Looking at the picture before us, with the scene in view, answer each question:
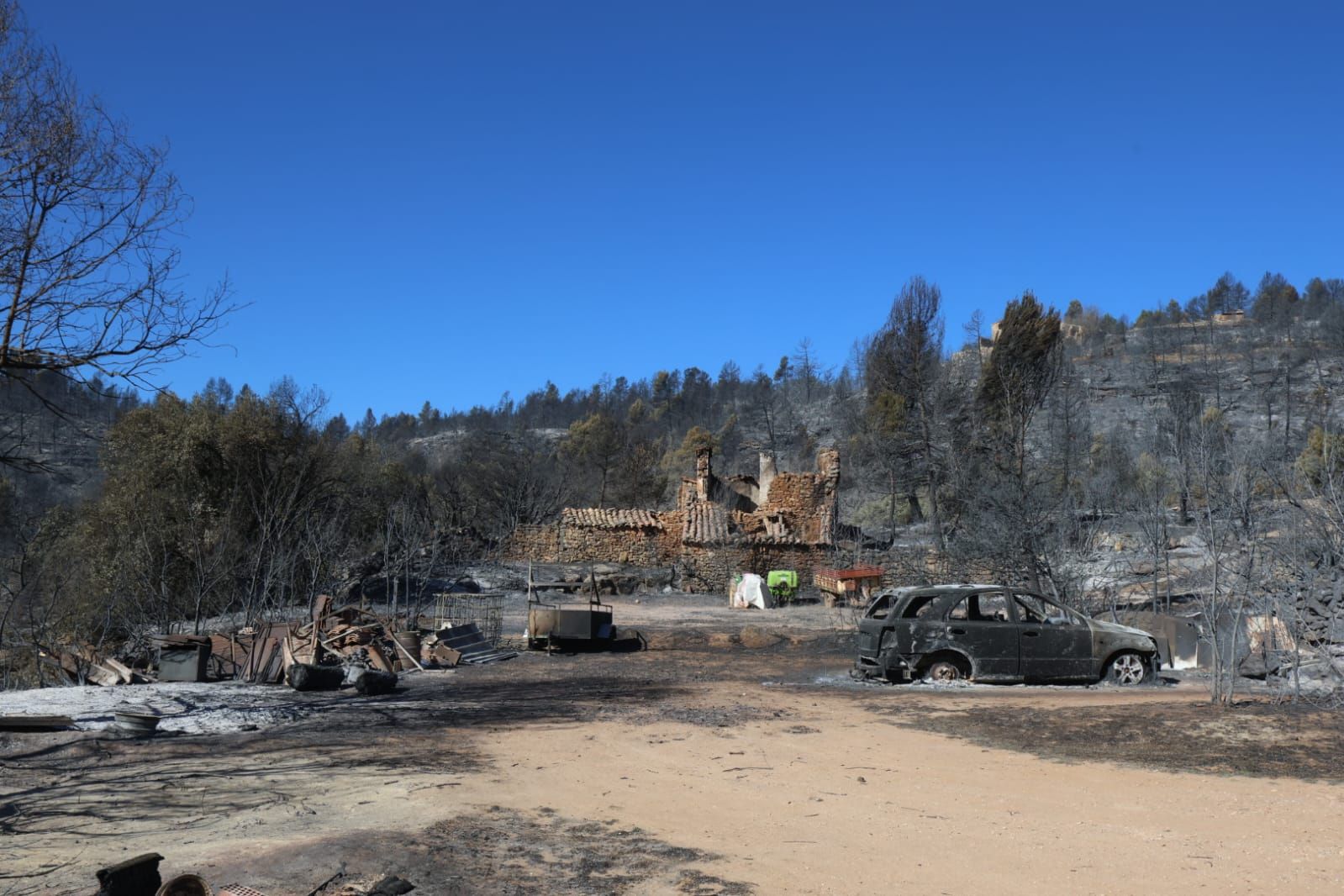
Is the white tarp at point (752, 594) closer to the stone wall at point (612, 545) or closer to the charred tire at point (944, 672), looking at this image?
the stone wall at point (612, 545)

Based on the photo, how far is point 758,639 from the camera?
22250 mm

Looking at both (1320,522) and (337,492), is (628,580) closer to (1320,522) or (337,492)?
(337,492)

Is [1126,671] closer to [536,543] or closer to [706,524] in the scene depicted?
[706,524]

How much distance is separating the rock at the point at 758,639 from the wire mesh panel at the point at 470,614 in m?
5.30

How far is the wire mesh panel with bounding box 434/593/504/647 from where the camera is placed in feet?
69.1

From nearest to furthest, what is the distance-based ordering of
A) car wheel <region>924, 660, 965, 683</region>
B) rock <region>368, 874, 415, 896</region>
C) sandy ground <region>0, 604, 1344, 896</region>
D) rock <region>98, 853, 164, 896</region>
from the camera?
1. rock <region>98, 853, 164, 896</region>
2. rock <region>368, 874, 415, 896</region>
3. sandy ground <region>0, 604, 1344, 896</region>
4. car wheel <region>924, 660, 965, 683</region>

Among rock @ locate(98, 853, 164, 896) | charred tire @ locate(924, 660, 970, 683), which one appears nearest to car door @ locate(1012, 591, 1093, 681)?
charred tire @ locate(924, 660, 970, 683)

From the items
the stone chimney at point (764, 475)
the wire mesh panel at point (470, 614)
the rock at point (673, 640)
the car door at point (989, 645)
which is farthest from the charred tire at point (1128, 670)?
the stone chimney at point (764, 475)

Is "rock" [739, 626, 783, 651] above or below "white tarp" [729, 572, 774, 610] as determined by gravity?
below

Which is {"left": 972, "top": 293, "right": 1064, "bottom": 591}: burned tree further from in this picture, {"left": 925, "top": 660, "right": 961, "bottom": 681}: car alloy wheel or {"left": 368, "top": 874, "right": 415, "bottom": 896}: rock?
{"left": 368, "top": 874, "right": 415, "bottom": 896}: rock

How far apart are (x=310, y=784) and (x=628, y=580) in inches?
1050

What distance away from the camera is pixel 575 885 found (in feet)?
19.5

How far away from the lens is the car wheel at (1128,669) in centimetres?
1447

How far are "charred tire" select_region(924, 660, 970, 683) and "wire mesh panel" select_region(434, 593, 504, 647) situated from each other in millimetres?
9014
